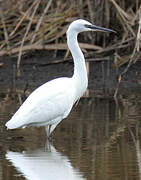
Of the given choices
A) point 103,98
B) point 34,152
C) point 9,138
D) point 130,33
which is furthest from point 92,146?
point 130,33

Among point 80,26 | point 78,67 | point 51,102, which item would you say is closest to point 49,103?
point 51,102

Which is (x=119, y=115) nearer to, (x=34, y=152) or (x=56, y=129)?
(x=56, y=129)

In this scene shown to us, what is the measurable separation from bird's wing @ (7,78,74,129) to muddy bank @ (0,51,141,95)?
313 centimetres

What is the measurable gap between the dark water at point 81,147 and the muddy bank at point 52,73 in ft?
6.33

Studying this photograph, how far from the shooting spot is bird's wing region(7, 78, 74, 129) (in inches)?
285

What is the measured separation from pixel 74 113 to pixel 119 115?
2.32 feet

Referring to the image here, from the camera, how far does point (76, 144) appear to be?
6836mm

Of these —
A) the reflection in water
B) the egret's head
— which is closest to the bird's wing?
the reflection in water

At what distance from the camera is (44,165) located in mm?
5973

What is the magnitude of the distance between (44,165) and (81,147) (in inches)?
32.4

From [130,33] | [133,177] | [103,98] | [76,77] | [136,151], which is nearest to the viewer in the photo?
[133,177]

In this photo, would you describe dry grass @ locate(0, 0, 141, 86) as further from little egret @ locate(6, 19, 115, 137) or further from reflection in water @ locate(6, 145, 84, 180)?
reflection in water @ locate(6, 145, 84, 180)

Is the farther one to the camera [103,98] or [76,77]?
[103,98]

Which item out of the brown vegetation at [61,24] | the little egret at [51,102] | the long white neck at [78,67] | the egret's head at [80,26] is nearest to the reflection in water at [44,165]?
the little egret at [51,102]
